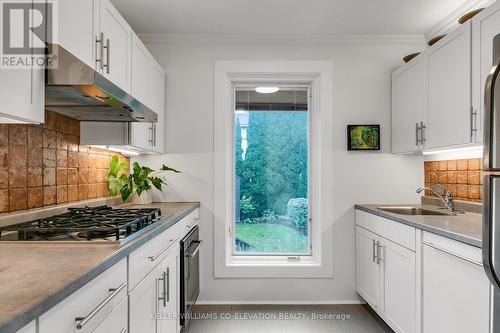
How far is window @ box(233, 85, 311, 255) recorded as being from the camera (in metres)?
3.43

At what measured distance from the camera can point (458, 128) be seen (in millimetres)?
2201

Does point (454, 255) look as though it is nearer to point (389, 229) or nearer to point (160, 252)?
point (389, 229)

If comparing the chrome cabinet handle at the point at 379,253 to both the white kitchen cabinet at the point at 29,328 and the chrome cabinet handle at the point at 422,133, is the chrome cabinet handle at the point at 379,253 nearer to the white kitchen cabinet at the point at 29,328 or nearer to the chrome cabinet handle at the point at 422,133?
the chrome cabinet handle at the point at 422,133

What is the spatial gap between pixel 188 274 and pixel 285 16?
7.17ft

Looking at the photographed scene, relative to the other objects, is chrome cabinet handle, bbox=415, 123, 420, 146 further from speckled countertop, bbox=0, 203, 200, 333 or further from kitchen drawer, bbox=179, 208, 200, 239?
speckled countertop, bbox=0, 203, 200, 333

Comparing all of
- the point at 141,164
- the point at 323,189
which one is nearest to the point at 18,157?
the point at 141,164

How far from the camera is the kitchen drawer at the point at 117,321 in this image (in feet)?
3.90

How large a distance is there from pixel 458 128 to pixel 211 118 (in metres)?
2.00

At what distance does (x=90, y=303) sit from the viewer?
3.58 feet

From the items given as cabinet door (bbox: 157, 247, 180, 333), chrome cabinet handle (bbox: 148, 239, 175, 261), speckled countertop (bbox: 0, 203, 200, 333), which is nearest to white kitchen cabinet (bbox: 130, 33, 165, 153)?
chrome cabinet handle (bbox: 148, 239, 175, 261)

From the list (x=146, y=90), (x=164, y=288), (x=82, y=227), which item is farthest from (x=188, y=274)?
(x=146, y=90)

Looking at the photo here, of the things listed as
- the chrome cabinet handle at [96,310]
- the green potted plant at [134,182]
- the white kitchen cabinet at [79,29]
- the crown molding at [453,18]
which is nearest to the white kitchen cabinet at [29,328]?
the chrome cabinet handle at [96,310]

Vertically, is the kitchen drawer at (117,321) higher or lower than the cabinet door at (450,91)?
lower

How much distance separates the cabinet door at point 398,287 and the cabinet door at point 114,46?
6.95 feet
